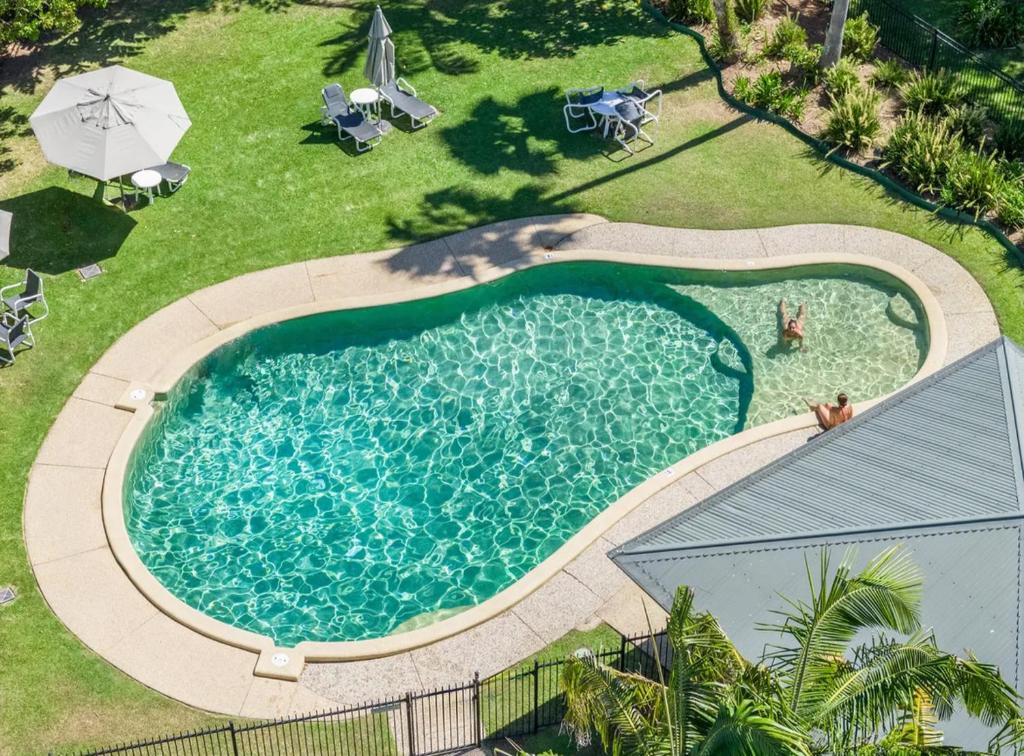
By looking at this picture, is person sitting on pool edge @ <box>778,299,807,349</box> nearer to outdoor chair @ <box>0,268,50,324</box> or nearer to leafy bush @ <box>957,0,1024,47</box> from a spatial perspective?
leafy bush @ <box>957,0,1024,47</box>

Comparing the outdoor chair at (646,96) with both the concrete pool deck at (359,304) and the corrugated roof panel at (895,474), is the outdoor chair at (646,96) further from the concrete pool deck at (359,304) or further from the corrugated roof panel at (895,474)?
the corrugated roof panel at (895,474)

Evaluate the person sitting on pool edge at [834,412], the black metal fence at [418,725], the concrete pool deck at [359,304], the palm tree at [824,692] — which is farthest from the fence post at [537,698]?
the person sitting on pool edge at [834,412]

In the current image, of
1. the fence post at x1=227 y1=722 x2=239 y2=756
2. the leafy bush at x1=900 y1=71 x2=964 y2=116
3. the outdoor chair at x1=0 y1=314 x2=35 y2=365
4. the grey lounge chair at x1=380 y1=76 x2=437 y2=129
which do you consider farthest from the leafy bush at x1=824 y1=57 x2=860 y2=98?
the fence post at x1=227 y1=722 x2=239 y2=756

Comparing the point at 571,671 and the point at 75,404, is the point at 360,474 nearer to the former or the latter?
the point at 75,404

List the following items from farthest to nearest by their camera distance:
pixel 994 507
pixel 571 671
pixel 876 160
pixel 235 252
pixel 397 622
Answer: pixel 876 160 → pixel 235 252 → pixel 397 622 → pixel 994 507 → pixel 571 671

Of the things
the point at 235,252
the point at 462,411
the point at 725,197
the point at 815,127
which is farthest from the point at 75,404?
the point at 815,127

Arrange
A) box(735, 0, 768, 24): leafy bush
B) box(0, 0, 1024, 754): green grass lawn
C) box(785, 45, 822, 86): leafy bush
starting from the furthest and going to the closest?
box(735, 0, 768, 24): leafy bush → box(785, 45, 822, 86): leafy bush → box(0, 0, 1024, 754): green grass lawn
